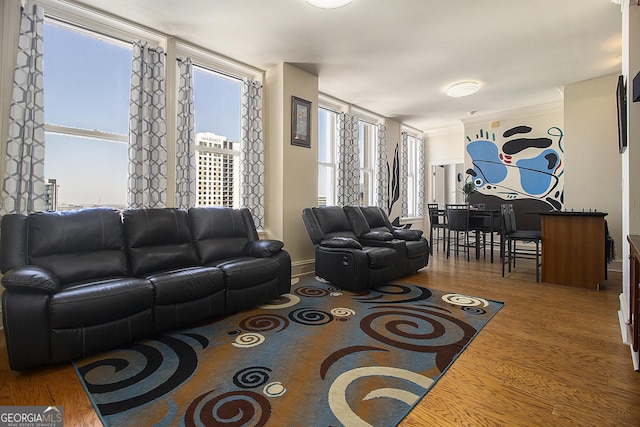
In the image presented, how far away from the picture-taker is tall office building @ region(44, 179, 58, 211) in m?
2.83

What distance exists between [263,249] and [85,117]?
86.9 inches

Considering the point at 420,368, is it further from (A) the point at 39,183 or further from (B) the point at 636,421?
(A) the point at 39,183

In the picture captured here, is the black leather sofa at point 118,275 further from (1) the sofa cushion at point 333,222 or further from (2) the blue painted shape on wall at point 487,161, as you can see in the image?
(2) the blue painted shape on wall at point 487,161

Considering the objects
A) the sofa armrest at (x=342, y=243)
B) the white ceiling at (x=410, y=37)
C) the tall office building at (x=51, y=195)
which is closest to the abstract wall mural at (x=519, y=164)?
the white ceiling at (x=410, y=37)

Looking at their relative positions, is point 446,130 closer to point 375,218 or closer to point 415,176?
point 415,176

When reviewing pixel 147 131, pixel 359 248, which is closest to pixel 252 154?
pixel 147 131

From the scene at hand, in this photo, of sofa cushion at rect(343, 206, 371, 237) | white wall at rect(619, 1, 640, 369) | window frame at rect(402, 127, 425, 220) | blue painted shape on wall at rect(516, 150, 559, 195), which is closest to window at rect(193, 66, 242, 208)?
sofa cushion at rect(343, 206, 371, 237)

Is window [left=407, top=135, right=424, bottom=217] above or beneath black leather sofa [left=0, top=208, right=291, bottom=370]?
above

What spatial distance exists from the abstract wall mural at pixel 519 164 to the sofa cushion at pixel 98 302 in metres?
6.90

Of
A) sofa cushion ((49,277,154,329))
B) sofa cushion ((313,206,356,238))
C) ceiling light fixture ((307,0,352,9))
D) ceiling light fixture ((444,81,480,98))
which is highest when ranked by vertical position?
ceiling light fixture ((444,81,480,98))

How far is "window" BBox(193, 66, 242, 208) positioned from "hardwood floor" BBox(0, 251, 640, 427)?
2.46 metres

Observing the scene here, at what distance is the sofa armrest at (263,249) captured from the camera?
3.19 m

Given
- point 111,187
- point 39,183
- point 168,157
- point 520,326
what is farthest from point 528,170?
point 39,183

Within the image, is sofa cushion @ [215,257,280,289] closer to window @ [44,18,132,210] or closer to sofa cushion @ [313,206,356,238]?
sofa cushion @ [313,206,356,238]
